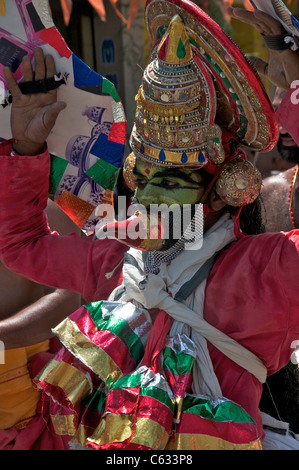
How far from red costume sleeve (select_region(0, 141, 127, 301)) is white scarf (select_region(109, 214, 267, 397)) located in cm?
14

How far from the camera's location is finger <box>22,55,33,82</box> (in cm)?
198

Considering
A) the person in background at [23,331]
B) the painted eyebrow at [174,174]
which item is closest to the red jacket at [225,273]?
the painted eyebrow at [174,174]

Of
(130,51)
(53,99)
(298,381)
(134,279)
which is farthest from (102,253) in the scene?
(130,51)

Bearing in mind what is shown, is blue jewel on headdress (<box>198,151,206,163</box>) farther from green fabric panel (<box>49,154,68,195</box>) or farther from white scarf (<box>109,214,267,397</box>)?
green fabric panel (<box>49,154,68,195</box>)

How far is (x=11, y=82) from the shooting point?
6.61 feet

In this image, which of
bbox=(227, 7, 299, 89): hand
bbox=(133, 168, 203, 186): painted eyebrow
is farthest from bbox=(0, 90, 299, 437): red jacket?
bbox=(227, 7, 299, 89): hand

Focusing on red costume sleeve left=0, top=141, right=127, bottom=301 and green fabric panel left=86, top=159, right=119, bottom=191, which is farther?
green fabric panel left=86, top=159, right=119, bottom=191

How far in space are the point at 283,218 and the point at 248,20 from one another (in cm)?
161

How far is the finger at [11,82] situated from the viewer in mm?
1996

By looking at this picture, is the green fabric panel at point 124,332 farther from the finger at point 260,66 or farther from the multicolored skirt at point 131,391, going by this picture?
the finger at point 260,66

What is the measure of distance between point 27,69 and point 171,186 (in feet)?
2.15

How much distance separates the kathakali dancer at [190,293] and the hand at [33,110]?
Result: 1.09 feet

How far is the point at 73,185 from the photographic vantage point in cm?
221

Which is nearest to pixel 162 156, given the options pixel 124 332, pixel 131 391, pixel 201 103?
pixel 201 103
